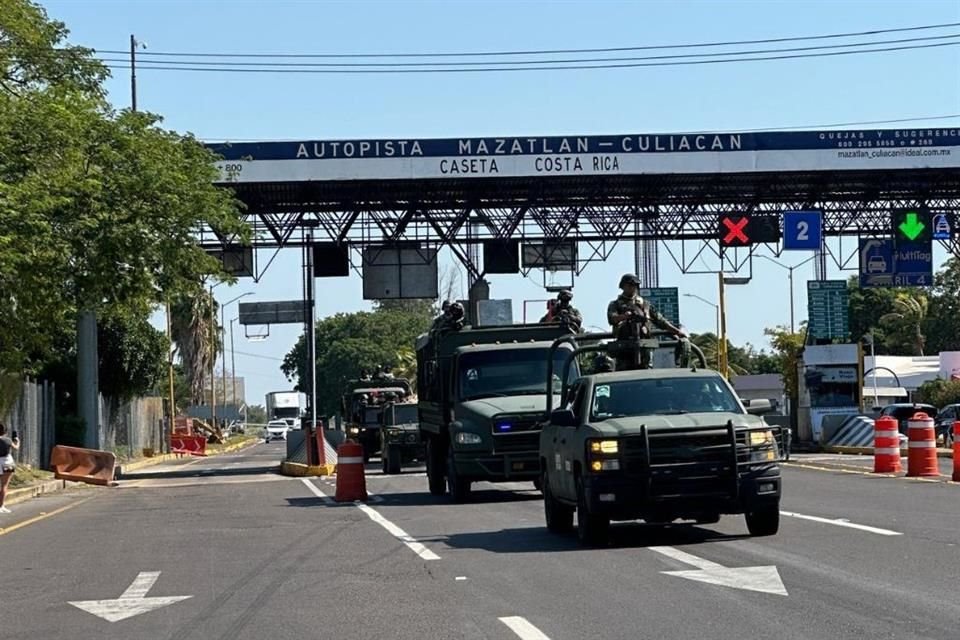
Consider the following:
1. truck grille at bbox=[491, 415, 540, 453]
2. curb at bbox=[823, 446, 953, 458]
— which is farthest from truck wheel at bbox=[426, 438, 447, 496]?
curb at bbox=[823, 446, 953, 458]

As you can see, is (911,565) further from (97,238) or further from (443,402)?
(97,238)

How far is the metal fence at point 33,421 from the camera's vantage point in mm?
38956

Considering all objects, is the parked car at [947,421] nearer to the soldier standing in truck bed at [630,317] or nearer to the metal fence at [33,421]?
the metal fence at [33,421]

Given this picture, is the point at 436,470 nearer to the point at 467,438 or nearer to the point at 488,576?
the point at 467,438

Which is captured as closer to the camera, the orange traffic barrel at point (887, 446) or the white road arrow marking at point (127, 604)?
the white road arrow marking at point (127, 604)

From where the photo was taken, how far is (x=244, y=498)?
89.8ft

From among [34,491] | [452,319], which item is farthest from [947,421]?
[34,491]

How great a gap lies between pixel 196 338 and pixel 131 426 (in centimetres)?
3274

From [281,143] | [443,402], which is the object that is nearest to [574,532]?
[443,402]

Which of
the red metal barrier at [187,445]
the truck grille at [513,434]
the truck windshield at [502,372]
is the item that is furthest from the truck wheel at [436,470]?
the red metal barrier at [187,445]

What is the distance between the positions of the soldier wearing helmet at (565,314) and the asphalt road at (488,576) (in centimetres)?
487

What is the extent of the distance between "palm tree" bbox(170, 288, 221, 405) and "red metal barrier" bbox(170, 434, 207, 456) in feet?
61.1

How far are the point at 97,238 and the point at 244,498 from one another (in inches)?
228

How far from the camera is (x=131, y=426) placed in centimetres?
6331
